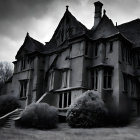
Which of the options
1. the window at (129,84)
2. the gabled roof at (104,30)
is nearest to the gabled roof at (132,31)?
the gabled roof at (104,30)

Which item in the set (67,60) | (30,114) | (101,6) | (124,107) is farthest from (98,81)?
(101,6)

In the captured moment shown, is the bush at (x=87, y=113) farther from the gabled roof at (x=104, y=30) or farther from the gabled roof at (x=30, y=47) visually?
the gabled roof at (x=30, y=47)

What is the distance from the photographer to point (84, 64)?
85.0 ft

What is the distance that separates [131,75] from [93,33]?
22.6ft

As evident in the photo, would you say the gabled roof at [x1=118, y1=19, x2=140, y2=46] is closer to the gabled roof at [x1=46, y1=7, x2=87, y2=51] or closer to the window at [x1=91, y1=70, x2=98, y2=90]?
the gabled roof at [x1=46, y1=7, x2=87, y2=51]

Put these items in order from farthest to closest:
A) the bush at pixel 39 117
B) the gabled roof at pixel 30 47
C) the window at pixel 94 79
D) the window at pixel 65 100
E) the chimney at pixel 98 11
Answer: the gabled roof at pixel 30 47, the chimney at pixel 98 11, the window at pixel 65 100, the window at pixel 94 79, the bush at pixel 39 117

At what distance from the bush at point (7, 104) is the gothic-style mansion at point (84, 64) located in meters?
1.41

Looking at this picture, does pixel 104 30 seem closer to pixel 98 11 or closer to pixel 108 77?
pixel 98 11

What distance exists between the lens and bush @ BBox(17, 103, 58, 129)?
2053 cm

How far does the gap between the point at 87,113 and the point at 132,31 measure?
15.1 metres

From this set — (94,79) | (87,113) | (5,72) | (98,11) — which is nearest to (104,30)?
(98,11)

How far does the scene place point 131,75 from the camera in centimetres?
2597

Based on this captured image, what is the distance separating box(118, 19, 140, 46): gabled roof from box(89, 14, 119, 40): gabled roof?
142 inches

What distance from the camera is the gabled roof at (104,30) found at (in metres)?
26.6
